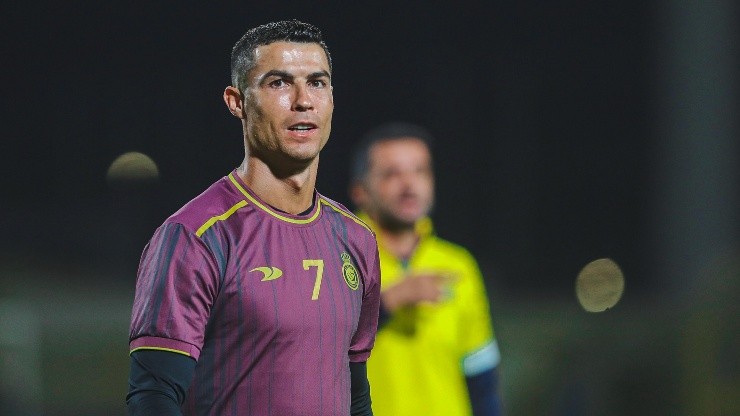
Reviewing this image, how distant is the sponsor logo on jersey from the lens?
9.05 ft

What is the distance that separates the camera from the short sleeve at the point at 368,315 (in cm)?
319

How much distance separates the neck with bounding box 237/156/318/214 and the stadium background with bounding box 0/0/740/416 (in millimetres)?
5137

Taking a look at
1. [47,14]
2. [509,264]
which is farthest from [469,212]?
[47,14]

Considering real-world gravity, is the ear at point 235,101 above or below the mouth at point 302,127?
above

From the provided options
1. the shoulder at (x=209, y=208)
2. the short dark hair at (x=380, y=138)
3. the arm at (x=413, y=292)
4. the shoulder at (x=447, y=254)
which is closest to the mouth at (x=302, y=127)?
the shoulder at (x=209, y=208)

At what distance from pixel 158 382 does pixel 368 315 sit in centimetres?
80

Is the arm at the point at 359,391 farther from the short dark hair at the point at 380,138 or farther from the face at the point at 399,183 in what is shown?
the short dark hair at the point at 380,138

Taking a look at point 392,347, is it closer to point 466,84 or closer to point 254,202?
point 254,202

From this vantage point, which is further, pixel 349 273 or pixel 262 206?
pixel 349 273

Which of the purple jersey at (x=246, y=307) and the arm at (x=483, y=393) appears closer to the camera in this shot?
the purple jersey at (x=246, y=307)

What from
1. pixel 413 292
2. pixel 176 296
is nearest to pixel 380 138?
pixel 413 292

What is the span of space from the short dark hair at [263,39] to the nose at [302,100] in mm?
136

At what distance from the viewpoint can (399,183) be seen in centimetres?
486

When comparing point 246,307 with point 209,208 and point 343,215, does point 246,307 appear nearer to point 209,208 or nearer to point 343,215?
point 209,208
